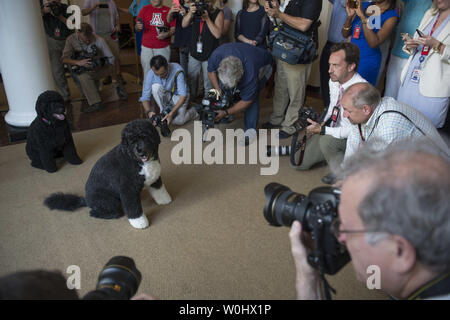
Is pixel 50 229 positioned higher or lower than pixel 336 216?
lower

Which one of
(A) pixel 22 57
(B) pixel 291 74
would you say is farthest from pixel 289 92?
(A) pixel 22 57

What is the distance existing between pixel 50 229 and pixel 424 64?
2765 mm

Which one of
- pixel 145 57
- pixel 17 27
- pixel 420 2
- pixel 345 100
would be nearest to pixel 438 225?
pixel 345 100

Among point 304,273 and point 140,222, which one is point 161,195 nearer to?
point 140,222

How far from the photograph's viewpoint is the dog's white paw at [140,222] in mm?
1946

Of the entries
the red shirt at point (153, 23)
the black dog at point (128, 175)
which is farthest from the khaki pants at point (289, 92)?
the black dog at point (128, 175)

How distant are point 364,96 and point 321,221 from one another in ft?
3.89

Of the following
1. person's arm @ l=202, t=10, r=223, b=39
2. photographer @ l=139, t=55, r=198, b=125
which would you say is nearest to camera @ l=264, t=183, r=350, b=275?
photographer @ l=139, t=55, r=198, b=125

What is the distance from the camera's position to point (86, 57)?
3.84 metres

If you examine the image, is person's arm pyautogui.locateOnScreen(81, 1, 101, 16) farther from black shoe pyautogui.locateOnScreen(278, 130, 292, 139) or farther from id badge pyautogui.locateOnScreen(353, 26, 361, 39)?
id badge pyautogui.locateOnScreen(353, 26, 361, 39)

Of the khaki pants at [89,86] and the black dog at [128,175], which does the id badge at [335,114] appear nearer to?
the black dog at [128,175]

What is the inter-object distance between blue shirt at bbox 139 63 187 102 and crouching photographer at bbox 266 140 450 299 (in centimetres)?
265
